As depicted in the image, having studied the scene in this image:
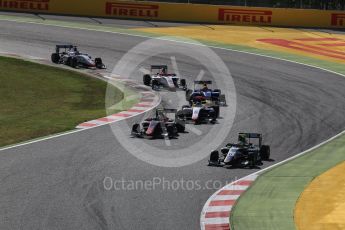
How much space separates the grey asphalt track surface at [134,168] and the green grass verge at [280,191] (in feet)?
2.62

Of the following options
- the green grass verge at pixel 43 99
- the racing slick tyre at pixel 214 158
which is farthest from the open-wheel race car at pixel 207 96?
the racing slick tyre at pixel 214 158

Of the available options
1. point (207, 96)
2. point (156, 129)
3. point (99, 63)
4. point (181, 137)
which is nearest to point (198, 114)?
point (181, 137)

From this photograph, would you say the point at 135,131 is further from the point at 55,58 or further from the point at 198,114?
the point at 55,58

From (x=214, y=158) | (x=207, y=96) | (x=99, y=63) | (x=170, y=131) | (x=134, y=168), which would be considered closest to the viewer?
(x=134, y=168)

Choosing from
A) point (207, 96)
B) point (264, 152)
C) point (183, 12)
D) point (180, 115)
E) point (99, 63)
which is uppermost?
point (183, 12)

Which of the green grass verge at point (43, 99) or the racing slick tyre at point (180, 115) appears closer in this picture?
the green grass verge at point (43, 99)

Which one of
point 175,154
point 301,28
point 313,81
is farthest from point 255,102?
point 301,28

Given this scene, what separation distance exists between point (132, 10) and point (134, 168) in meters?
35.8

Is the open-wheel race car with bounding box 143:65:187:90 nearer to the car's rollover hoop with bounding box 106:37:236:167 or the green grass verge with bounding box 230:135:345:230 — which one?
the car's rollover hoop with bounding box 106:37:236:167

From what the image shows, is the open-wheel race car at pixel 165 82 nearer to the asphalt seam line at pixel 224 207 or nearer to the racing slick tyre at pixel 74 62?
the racing slick tyre at pixel 74 62

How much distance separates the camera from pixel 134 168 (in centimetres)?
2077

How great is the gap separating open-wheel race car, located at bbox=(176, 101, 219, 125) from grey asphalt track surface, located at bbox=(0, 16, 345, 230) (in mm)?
1079

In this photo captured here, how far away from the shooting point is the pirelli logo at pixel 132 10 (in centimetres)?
5506

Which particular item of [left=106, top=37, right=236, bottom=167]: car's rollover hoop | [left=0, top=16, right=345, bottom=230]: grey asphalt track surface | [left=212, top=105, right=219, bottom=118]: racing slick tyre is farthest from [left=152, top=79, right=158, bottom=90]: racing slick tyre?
[left=212, top=105, right=219, bottom=118]: racing slick tyre
